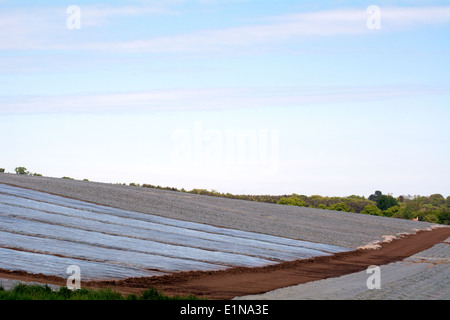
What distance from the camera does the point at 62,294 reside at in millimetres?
10414

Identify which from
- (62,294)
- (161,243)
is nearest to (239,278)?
(161,243)

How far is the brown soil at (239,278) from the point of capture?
40.7 feet

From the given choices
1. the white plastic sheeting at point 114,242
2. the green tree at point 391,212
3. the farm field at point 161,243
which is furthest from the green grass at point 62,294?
the green tree at point 391,212

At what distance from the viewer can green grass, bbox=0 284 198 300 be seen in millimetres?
9992

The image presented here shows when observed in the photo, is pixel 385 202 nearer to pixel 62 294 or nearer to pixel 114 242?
pixel 114 242

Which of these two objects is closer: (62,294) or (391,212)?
(62,294)

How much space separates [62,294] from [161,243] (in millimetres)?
8938

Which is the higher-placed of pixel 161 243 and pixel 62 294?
pixel 161 243

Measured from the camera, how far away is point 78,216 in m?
22.5

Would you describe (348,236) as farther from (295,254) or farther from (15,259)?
(15,259)

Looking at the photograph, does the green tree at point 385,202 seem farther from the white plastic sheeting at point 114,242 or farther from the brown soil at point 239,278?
the brown soil at point 239,278

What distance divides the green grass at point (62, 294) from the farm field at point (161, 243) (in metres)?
1.44
